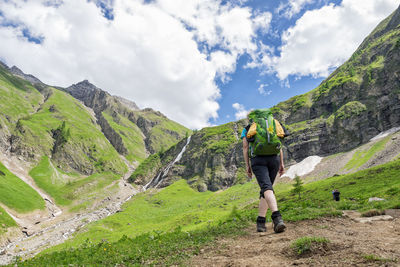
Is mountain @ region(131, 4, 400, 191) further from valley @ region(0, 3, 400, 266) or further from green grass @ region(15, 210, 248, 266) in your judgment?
green grass @ region(15, 210, 248, 266)

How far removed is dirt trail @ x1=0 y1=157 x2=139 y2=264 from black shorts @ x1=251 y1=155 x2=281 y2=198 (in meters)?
33.9

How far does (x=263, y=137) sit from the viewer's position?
7535 millimetres

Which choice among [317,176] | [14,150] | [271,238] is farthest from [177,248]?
[14,150]

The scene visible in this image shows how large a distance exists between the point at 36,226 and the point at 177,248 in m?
94.8

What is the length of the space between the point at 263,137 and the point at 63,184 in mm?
157648

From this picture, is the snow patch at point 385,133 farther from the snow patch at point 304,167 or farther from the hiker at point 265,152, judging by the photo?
the hiker at point 265,152

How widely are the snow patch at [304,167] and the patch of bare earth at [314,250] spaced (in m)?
105

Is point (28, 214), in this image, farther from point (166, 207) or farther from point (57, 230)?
point (166, 207)

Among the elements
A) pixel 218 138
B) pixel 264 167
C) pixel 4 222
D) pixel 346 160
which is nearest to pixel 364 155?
pixel 346 160

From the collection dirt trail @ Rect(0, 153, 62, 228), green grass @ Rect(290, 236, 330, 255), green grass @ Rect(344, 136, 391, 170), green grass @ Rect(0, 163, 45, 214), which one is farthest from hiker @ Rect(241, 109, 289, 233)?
green grass @ Rect(0, 163, 45, 214)

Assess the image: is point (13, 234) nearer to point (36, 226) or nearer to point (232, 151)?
point (36, 226)

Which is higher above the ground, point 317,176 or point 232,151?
point 232,151

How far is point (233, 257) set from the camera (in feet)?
20.2

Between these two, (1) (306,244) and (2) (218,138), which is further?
(2) (218,138)
